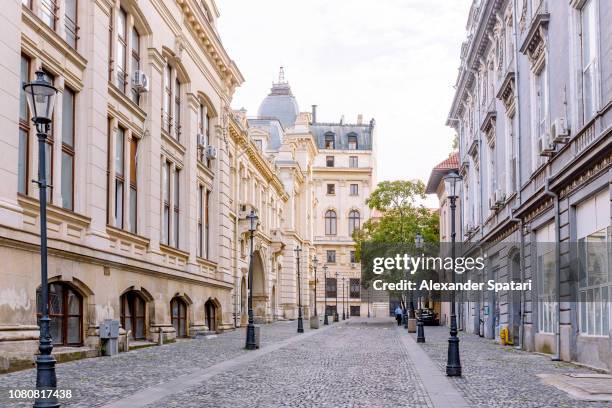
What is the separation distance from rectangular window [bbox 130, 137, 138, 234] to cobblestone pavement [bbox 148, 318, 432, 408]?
6.67m

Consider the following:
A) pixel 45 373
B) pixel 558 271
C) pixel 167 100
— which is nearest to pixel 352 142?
pixel 167 100

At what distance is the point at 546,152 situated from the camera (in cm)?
2041

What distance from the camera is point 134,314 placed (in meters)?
25.5

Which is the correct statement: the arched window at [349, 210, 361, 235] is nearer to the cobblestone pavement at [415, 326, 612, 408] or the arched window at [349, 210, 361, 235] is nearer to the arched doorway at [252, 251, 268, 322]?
the arched doorway at [252, 251, 268, 322]

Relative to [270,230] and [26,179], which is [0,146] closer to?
[26,179]

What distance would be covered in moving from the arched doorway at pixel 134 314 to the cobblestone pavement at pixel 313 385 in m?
5.02

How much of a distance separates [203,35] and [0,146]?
738 inches

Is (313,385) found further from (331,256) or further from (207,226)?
(331,256)

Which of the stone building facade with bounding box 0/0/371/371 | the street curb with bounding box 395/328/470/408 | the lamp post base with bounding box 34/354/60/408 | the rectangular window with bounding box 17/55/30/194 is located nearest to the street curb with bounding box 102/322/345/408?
the lamp post base with bounding box 34/354/60/408

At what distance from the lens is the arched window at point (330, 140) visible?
10394cm

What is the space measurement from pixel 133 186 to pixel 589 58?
14.2 metres

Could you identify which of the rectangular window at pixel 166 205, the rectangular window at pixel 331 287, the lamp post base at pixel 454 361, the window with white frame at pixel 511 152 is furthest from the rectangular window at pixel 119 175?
the rectangular window at pixel 331 287

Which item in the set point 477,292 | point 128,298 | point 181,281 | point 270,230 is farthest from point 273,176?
point 128,298

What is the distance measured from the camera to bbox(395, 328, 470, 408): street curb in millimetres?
12008
